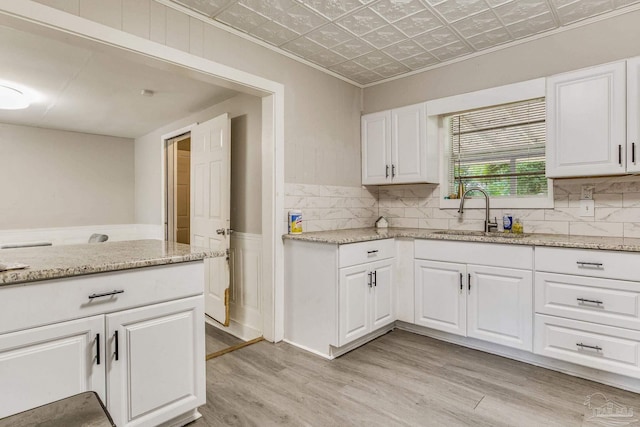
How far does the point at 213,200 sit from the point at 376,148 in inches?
66.8

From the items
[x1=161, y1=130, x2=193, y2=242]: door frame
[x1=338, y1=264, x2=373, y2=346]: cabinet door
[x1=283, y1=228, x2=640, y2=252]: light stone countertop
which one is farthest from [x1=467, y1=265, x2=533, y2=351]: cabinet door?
[x1=161, y1=130, x2=193, y2=242]: door frame

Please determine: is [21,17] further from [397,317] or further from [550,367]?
[550,367]

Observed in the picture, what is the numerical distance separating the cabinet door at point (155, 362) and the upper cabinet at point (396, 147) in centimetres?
221

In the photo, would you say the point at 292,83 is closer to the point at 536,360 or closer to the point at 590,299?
the point at 590,299

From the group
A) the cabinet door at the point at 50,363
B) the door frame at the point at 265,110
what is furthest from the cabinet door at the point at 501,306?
the cabinet door at the point at 50,363

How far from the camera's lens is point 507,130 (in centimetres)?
304

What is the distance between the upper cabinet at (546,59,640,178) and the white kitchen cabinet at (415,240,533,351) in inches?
27.6

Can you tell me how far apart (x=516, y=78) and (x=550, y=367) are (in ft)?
7.04

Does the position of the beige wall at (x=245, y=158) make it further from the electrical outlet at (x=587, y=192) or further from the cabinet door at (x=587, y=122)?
the electrical outlet at (x=587, y=192)

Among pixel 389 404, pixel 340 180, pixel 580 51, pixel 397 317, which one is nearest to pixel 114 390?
pixel 389 404

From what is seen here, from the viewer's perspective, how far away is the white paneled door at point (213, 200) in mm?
3275

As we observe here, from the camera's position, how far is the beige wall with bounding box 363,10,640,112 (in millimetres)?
2387

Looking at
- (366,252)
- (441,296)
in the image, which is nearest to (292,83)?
(366,252)

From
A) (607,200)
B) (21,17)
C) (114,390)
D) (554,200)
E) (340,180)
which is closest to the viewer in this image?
(114,390)
